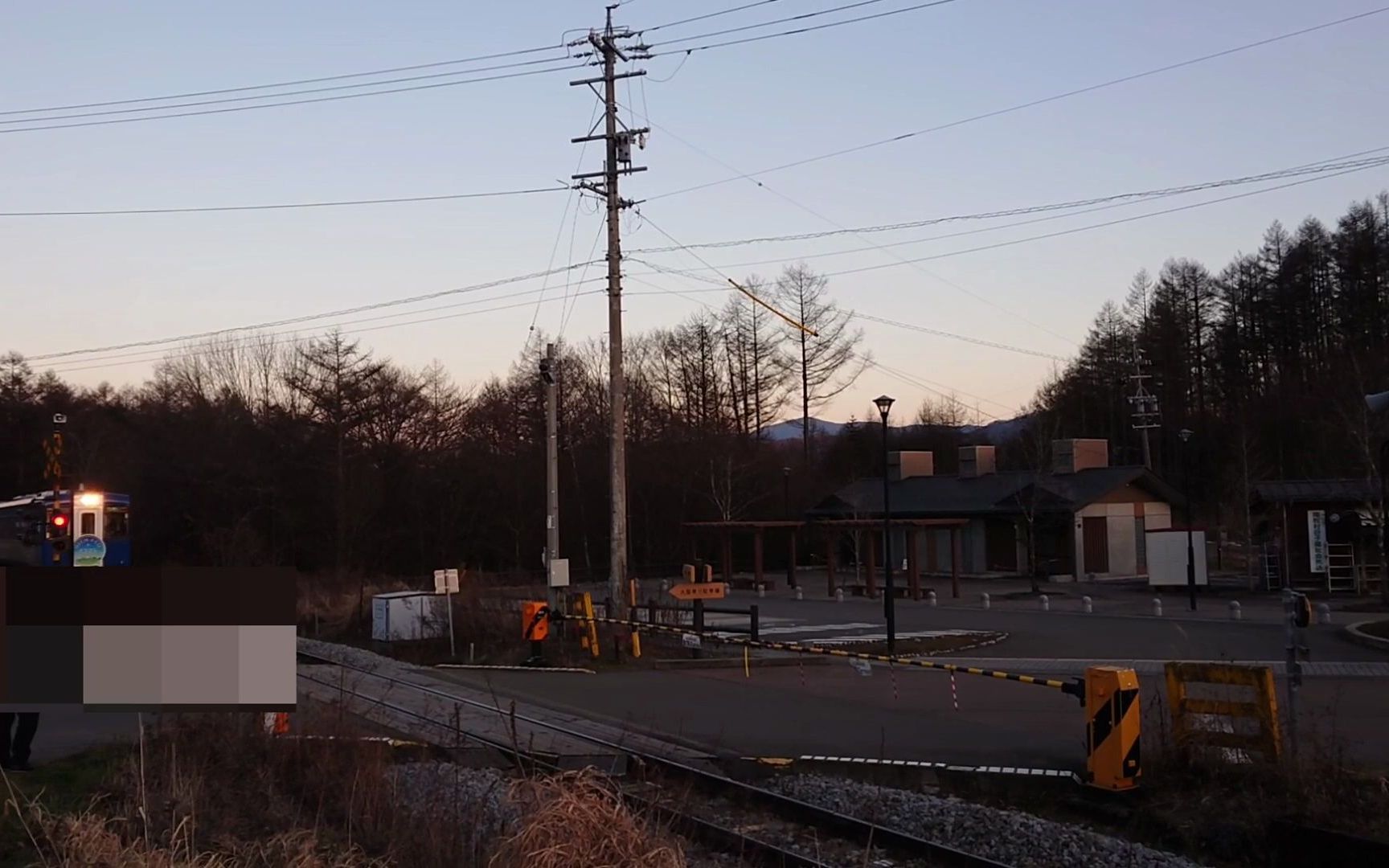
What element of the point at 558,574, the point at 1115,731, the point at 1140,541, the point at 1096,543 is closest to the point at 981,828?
the point at 1115,731

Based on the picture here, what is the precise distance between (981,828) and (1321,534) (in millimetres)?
32692

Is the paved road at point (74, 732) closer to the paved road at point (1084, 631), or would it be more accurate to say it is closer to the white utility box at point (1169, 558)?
the paved road at point (1084, 631)

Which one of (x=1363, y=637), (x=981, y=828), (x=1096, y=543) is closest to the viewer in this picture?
(x=981, y=828)

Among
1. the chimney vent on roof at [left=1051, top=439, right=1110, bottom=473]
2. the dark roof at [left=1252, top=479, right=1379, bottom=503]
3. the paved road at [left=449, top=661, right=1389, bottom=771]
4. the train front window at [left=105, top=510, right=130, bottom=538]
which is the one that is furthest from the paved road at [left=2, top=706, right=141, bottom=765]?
the chimney vent on roof at [left=1051, top=439, right=1110, bottom=473]

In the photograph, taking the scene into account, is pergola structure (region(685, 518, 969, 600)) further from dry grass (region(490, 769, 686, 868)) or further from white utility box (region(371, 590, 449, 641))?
dry grass (region(490, 769, 686, 868))

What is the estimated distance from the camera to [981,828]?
10.2 meters

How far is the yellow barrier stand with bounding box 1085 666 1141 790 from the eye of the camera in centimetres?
1081

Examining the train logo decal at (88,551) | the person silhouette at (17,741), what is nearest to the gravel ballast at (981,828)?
the person silhouette at (17,741)

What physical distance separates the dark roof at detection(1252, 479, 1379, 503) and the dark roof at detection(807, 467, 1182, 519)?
883cm

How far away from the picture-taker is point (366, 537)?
5116 centimetres

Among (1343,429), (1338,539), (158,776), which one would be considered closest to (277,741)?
(158,776)

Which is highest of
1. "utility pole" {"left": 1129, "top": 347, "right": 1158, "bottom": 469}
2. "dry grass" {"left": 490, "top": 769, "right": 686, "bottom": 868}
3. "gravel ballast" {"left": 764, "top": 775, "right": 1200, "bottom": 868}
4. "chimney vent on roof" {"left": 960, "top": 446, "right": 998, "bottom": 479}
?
"utility pole" {"left": 1129, "top": 347, "right": 1158, "bottom": 469}

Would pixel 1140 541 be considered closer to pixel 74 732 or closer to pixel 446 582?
pixel 446 582

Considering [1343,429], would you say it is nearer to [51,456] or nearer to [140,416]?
[51,456]
